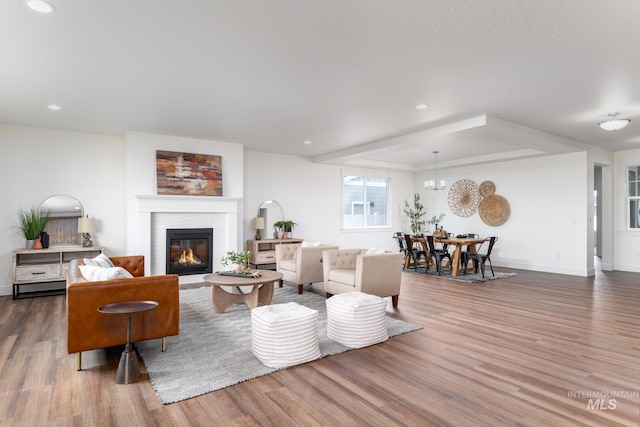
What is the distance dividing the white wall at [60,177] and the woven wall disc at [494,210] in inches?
335

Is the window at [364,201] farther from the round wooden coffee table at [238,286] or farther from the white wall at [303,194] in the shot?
the round wooden coffee table at [238,286]

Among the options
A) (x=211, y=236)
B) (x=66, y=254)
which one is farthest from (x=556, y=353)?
(x=66, y=254)

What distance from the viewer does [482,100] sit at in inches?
185

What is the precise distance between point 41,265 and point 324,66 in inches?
214

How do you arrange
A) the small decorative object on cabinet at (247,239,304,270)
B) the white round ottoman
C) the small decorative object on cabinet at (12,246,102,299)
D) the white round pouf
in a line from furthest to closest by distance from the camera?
the small decorative object on cabinet at (247,239,304,270) < the small decorative object on cabinet at (12,246,102,299) < the white round pouf < the white round ottoman

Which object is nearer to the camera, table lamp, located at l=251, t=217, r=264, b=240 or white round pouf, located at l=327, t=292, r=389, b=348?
white round pouf, located at l=327, t=292, r=389, b=348

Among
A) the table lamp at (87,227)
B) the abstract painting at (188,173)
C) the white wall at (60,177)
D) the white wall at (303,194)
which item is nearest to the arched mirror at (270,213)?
the white wall at (303,194)

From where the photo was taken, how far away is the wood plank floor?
7.50ft

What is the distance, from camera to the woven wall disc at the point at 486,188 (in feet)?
30.9

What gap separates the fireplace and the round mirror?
5.16 ft

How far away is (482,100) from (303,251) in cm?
340

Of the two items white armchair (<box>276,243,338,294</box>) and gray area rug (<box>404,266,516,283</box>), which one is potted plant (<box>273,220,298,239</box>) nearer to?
white armchair (<box>276,243,338,294</box>)

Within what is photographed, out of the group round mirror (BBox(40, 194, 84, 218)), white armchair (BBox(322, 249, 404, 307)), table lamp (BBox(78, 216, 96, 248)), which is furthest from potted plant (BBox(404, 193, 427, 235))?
round mirror (BBox(40, 194, 84, 218))

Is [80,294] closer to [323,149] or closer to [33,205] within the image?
[33,205]
